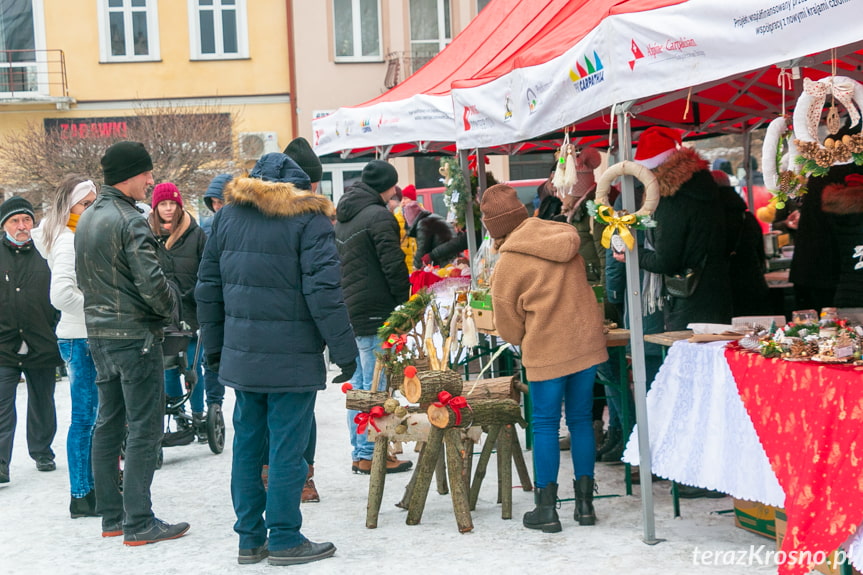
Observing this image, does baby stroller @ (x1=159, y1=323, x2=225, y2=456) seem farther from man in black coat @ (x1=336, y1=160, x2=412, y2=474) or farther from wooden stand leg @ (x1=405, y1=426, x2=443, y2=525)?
wooden stand leg @ (x1=405, y1=426, x2=443, y2=525)

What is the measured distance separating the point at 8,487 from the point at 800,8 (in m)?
5.78

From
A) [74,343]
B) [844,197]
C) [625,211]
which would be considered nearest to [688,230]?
[625,211]

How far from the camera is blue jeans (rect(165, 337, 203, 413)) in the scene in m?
7.82

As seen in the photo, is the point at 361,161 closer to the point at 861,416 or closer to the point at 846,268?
the point at 846,268

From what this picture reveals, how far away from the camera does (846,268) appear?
5.79 metres

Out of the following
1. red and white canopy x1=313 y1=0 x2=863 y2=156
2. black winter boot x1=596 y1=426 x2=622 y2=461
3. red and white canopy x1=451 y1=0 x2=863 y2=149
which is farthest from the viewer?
black winter boot x1=596 y1=426 x2=622 y2=461

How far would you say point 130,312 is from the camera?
5.37 m

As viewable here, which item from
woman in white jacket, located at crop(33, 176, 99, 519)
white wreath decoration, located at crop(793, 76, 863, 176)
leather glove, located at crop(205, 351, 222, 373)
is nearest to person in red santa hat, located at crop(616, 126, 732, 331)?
white wreath decoration, located at crop(793, 76, 863, 176)

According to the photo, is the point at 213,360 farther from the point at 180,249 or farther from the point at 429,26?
A: the point at 429,26

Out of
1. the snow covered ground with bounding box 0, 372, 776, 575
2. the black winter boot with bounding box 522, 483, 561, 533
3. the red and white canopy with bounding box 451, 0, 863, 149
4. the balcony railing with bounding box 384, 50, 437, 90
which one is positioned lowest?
the snow covered ground with bounding box 0, 372, 776, 575

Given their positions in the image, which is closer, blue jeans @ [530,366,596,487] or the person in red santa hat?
blue jeans @ [530,366,596,487]

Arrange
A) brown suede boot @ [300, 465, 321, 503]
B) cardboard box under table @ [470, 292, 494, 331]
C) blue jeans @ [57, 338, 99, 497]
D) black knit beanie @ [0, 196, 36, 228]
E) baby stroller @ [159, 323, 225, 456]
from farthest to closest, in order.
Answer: baby stroller @ [159, 323, 225, 456] < black knit beanie @ [0, 196, 36, 228] < cardboard box under table @ [470, 292, 494, 331] < brown suede boot @ [300, 465, 321, 503] < blue jeans @ [57, 338, 99, 497]

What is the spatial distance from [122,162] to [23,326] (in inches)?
89.5

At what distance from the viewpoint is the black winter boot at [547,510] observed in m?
5.29
